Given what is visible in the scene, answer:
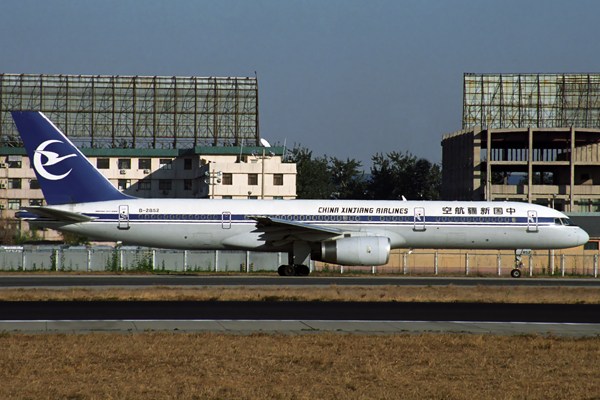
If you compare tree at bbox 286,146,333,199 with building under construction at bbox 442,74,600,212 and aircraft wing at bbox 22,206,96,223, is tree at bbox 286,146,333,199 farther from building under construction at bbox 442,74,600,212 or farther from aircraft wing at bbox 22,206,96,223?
aircraft wing at bbox 22,206,96,223

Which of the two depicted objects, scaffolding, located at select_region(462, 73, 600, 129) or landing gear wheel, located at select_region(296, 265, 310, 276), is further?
scaffolding, located at select_region(462, 73, 600, 129)

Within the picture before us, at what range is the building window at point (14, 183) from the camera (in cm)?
9250

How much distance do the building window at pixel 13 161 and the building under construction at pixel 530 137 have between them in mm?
63455

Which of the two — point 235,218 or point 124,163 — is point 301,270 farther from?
point 124,163

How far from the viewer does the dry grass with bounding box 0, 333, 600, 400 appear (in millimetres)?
8602

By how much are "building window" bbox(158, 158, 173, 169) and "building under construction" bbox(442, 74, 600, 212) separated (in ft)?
137

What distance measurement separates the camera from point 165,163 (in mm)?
93250

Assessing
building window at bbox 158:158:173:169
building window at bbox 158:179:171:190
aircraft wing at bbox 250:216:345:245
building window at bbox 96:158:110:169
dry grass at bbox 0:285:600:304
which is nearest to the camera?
dry grass at bbox 0:285:600:304

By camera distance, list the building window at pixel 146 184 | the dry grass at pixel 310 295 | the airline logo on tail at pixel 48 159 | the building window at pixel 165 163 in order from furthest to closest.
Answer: the building window at pixel 165 163 < the building window at pixel 146 184 < the airline logo on tail at pixel 48 159 < the dry grass at pixel 310 295

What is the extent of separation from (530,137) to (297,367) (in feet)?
261

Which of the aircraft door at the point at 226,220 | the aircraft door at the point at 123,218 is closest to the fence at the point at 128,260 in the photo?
the aircraft door at the point at 226,220

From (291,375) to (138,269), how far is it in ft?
99.7

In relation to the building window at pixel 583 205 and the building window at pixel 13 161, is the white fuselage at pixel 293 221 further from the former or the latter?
the building window at pixel 13 161

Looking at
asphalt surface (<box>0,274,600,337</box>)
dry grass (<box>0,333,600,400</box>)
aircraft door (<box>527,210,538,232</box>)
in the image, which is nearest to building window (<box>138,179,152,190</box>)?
aircraft door (<box>527,210,538,232</box>)
